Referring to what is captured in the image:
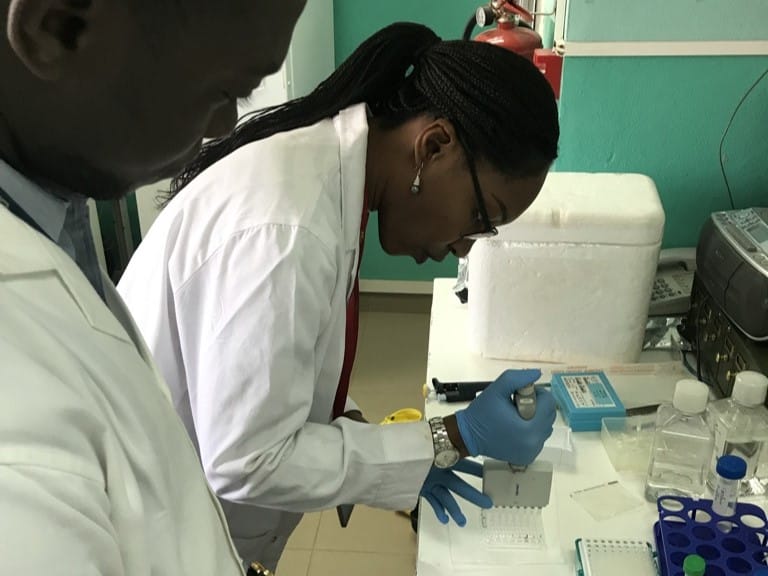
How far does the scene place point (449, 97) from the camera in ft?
3.15

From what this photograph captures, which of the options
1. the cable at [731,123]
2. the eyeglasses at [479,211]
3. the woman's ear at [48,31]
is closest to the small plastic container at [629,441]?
the eyeglasses at [479,211]

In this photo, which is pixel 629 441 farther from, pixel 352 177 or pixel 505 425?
pixel 352 177

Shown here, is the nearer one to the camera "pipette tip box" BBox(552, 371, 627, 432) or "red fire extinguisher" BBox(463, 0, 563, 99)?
"pipette tip box" BBox(552, 371, 627, 432)

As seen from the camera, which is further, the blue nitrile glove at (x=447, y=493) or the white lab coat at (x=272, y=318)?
the blue nitrile glove at (x=447, y=493)

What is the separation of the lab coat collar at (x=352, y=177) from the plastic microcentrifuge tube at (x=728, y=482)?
0.55 meters

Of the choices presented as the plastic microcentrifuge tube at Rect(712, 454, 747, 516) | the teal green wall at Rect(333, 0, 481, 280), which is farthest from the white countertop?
the teal green wall at Rect(333, 0, 481, 280)

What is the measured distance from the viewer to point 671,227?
1.60m

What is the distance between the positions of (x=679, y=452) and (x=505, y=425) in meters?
0.30

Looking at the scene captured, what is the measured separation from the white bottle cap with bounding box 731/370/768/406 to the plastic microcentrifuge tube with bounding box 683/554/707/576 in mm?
293

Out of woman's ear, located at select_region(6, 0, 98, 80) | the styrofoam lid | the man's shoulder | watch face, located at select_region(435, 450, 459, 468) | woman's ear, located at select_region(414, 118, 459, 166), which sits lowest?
watch face, located at select_region(435, 450, 459, 468)

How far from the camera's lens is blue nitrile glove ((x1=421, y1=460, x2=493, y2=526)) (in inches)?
39.4

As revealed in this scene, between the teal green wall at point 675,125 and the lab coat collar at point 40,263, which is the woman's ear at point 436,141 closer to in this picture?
the lab coat collar at point 40,263

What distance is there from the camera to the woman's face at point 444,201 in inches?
38.4

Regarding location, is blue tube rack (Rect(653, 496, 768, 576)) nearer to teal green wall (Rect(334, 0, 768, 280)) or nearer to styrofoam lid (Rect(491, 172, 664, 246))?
styrofoam lid (Rect(491, 172, 664, 246))
